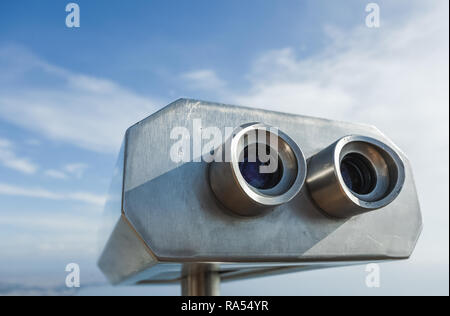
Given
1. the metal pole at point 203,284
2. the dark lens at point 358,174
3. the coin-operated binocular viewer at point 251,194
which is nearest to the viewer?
the coin-operated binocular viewer at point 251,194

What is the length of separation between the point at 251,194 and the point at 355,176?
340 millimetres

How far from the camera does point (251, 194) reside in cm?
69

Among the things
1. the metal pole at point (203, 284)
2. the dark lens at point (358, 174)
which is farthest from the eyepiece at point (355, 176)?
the metal pole at point (203, 284)

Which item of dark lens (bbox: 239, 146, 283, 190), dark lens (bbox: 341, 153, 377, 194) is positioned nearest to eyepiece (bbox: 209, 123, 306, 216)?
dark lens (bbox: 239, 146, 283, 190)

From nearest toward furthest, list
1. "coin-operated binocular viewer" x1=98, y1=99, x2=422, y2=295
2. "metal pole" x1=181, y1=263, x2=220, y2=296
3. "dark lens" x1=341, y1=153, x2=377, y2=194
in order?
"coin-operated binocular viewer" x1=98, y1=99, x2=422, y2=295 → "dark lens" x1=341, y1=153, x2=377, y2=194 → "metal pole" x1=181, y1=263, x2=220, y2=296

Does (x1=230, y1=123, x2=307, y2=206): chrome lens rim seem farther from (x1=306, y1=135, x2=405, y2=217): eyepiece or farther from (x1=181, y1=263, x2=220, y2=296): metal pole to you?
(x1=181, y1=263, x2=220, y2=296): metal pole

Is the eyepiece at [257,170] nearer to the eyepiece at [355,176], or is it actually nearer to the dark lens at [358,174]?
the eyepiece at [355,176]

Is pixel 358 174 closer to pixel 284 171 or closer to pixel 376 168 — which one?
pixel 376 168

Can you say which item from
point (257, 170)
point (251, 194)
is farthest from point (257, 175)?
point (251, 194)

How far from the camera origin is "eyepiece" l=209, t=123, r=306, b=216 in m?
0.70

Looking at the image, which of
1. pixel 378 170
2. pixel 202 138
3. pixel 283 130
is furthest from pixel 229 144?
pixel 378 170

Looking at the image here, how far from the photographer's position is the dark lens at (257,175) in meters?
0.78
